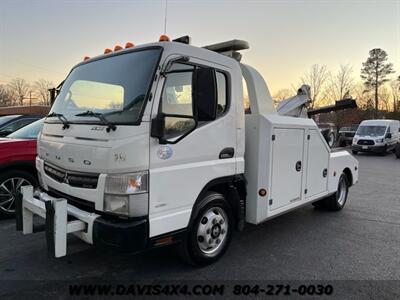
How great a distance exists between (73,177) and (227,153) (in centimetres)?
168

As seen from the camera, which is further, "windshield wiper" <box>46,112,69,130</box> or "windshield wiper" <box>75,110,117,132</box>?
"windshield wiper" <box>46,112,69,130</box>

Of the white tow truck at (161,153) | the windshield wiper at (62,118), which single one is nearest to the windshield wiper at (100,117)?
the white tow truck at (161,153)

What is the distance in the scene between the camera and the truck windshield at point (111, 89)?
3137 mm

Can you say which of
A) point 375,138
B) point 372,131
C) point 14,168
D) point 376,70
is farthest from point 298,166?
point 376,70

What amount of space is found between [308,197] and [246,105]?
194 centimetres

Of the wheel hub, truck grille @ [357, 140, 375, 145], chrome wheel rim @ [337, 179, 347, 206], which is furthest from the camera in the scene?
truck grille @ [357, 140, 375, 145]

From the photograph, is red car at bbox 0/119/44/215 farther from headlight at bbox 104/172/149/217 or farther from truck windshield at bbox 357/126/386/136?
truck windshield at bbox 357/126/386/136

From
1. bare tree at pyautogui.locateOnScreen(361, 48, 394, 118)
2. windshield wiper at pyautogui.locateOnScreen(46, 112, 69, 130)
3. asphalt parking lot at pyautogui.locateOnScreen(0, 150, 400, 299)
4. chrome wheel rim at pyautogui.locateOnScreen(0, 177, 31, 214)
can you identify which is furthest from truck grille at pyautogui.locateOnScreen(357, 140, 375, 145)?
bare tree at pyautogui.locateOnScreen(361, 48, 394, 118)

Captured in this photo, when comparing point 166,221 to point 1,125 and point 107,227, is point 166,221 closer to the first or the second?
point 107,227

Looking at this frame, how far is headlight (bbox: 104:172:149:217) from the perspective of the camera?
2965 mm

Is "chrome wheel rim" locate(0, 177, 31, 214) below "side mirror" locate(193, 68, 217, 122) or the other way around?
below

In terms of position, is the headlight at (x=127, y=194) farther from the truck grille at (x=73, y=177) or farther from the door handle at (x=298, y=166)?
the door handle at (x=298, y=166)

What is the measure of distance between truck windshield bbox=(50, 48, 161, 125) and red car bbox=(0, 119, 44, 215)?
1.67 meters

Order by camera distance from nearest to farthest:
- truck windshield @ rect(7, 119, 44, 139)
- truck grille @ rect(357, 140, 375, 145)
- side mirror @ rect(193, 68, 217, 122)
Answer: side mirror @ rect(193, 68, 217, 122) < truck windshield @ rect(7, 119, 44, 139) < truck grille @ rect(357, 140, 375, 145)
